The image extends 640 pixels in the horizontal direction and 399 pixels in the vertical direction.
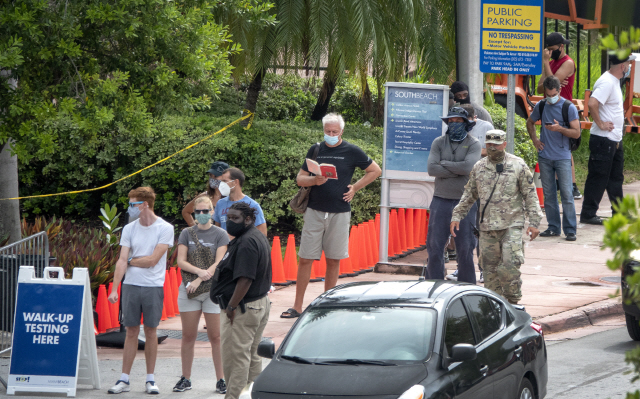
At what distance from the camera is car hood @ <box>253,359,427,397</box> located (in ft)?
15.7

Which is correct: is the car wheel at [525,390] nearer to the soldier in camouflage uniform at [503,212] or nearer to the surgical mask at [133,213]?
the soldier in camouflage uniform at [503,212]

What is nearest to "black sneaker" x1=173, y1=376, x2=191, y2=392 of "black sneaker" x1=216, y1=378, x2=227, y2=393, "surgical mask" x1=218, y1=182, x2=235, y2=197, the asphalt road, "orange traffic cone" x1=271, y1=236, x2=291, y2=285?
"black sneaker" x1=216, y1=378, x2=227, y2=393

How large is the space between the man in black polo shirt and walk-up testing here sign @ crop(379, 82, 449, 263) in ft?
16.8

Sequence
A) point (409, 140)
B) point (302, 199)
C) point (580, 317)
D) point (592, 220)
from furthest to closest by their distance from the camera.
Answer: point (592, 220), point (409, 140), point (580, 317), point (302, 199)

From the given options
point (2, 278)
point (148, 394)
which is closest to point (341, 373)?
point (148, 394)

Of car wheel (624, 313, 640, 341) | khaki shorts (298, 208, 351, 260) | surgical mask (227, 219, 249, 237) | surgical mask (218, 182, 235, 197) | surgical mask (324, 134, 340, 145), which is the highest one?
surgical mask (324, 134, 340, 145)

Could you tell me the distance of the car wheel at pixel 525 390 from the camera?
566 cm

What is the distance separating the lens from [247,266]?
233 inches

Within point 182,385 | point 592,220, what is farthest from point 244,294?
point 592,220

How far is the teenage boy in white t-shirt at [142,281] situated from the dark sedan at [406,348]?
71.2 inches

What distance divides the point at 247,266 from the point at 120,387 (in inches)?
72.3

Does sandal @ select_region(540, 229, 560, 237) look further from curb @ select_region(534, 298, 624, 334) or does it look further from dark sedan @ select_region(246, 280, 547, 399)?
dark sedan @ select_region(246, 280, 547, 399)

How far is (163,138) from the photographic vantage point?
13523mm

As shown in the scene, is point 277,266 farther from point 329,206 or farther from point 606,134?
point 606,134
